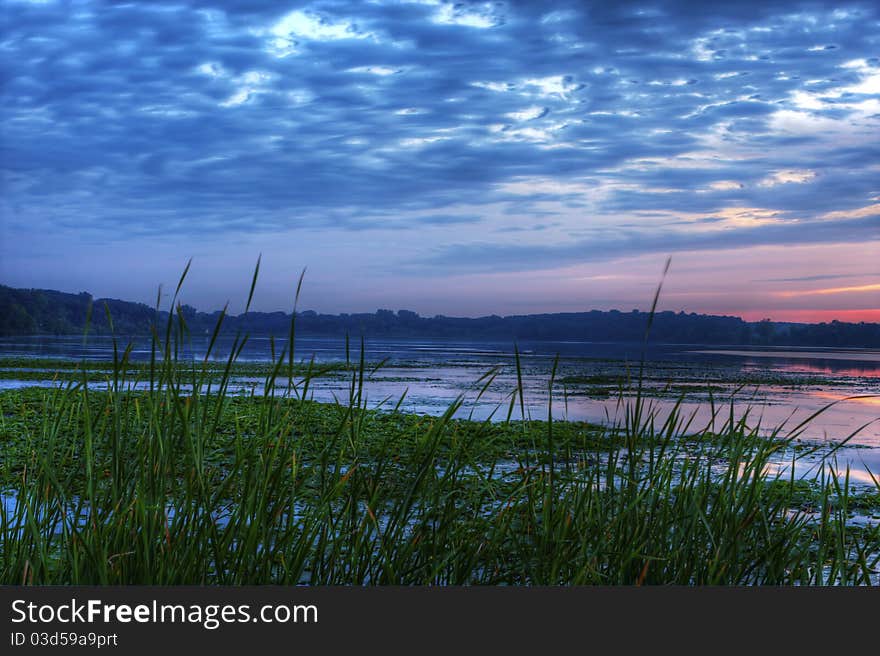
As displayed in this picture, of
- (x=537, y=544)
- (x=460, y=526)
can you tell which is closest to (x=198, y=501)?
(x=460, y=526)

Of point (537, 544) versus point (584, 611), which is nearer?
point (584, 611)

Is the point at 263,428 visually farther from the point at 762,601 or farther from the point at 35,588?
the point at 762,601

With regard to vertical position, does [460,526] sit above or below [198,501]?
below

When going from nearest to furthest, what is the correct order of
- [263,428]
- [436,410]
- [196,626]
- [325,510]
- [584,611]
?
[196,626] → [584,611] → [325,510] → [263,428] → [436,410]

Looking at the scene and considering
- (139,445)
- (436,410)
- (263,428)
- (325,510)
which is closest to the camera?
(139,445)

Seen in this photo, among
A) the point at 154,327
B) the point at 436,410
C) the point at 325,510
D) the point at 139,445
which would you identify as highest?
the point at 154,327

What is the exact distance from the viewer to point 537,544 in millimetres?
3430

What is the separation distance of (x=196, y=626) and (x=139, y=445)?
35.4 inches

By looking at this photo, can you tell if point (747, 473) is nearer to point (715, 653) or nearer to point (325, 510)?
point (715, 653)

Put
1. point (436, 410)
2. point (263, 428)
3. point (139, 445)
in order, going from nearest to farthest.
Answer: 1. point (139, 445)
2. point (263, 428)
3. point (436, 410)

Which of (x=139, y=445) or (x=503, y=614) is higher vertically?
(x=139, y=445)

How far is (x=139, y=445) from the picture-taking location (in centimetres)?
305

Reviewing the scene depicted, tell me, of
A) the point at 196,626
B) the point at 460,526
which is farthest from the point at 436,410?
the point at 196,626

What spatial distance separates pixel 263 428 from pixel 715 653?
2.20 metres
